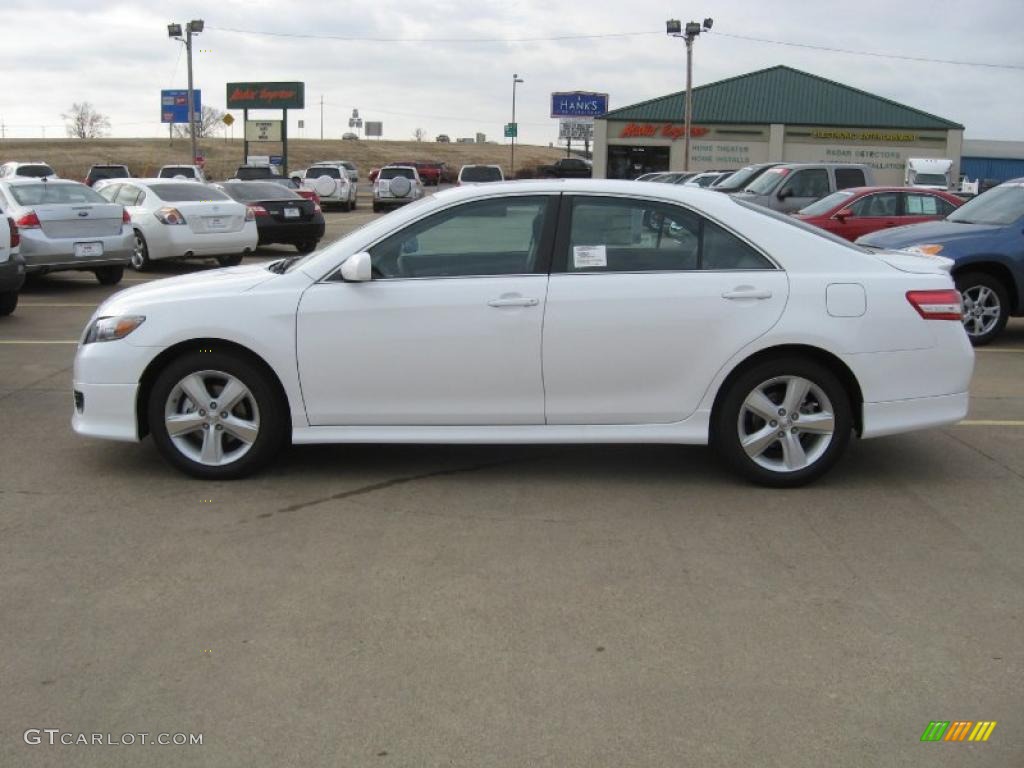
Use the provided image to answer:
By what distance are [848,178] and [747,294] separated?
649 inches

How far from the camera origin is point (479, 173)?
40844mm

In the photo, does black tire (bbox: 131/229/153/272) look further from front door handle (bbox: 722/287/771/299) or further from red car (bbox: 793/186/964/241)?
front door handle (bbox: 722/287/771/299)

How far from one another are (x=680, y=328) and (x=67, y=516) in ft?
10.5

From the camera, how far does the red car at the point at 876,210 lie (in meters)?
16.1

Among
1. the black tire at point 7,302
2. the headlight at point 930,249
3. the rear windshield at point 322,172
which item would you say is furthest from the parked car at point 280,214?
the rear windshield at point 322,172

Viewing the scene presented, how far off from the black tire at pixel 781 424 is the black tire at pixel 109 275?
1165 cm

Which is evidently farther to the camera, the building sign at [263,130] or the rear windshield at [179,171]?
the building sign at [263,130]

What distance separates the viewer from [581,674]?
3.75 m

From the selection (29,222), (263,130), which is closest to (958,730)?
(29,222)

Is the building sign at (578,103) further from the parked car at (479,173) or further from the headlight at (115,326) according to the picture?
the headlight at (115,326)

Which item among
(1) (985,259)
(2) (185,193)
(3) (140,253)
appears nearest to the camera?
(1) (985,259)

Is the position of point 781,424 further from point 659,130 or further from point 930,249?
point 659,130

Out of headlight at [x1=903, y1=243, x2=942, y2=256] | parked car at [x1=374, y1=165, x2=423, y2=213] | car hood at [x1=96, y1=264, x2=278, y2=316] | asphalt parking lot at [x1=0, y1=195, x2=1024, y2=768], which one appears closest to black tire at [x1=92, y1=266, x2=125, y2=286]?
asphalt parking lot at [x1=0, y1=195, x2=1024, y2=768]

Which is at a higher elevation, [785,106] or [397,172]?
[785,106]
